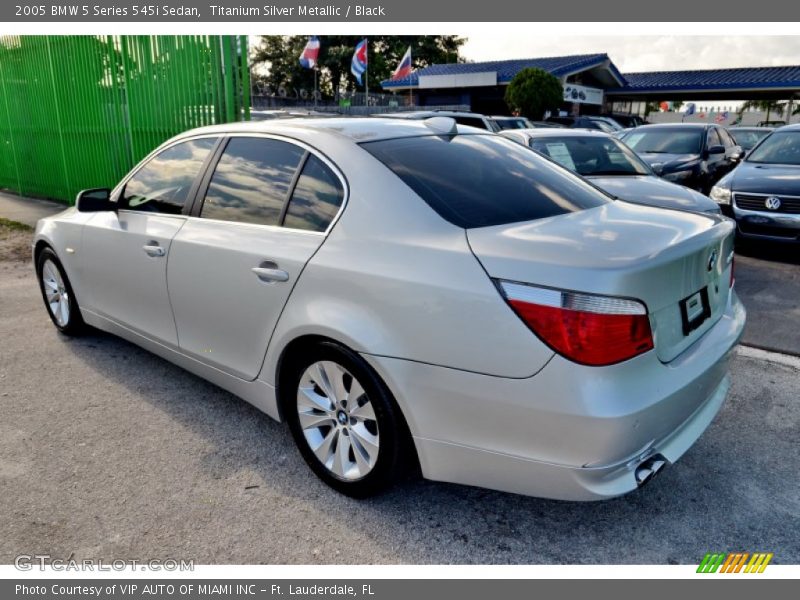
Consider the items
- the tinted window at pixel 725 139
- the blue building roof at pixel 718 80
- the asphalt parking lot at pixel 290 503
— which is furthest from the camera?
the blue building roof at pixel 718 80

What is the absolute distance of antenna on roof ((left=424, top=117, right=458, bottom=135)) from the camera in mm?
3266

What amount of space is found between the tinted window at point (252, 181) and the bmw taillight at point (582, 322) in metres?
1.41

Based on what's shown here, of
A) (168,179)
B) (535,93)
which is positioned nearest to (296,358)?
(168,179)

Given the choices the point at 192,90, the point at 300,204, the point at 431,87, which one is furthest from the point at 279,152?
the point at 431,87

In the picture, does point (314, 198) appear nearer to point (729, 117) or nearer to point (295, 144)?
point (295, 144)

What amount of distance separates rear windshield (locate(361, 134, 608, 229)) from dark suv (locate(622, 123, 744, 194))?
6396 mm

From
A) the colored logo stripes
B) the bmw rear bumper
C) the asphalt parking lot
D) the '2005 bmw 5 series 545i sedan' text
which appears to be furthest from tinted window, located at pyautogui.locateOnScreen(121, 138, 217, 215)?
the colored logo stripes

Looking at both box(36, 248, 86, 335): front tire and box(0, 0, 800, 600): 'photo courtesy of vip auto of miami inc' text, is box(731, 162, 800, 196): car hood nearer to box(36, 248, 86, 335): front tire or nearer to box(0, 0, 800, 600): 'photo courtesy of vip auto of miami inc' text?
box(0, 0, 800, 600): 'photo courtesy of vip auto of miami inc' text

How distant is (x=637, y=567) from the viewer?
2.39m

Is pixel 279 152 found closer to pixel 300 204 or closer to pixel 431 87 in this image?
pixel 300 204

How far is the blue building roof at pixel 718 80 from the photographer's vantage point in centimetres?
2956

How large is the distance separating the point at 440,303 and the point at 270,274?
96 centimetres

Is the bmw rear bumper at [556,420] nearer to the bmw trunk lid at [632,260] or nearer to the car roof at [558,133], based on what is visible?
the bmw trunk lid at [632,260]

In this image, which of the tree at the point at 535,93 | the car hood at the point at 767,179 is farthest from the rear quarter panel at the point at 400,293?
the tree at the point at 535,93
